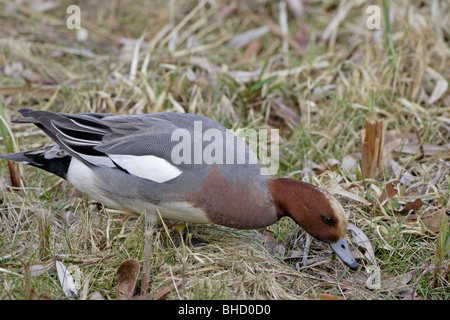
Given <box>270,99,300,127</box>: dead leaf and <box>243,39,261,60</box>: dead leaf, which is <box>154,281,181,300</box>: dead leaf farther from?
<box>243,39,261,60</box>: dead leaf

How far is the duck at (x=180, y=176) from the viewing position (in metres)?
2.87

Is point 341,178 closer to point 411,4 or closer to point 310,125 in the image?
point 310,125

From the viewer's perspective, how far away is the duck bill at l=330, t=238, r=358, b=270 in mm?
2822

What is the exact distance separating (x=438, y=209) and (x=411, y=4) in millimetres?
2697

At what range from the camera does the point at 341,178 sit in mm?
3469

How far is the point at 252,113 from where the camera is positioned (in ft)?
13.8

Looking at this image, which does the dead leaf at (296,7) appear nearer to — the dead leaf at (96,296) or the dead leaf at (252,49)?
the dead leaf at (252,49)

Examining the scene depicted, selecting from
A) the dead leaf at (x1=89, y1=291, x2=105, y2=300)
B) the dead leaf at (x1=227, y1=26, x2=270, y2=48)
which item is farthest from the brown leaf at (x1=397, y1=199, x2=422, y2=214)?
the dead leaf at (x1=227, y1=26, x2=270, y2=48)

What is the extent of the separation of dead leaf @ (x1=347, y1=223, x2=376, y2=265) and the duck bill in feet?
0.54

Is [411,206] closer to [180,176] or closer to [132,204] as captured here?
[180,176]

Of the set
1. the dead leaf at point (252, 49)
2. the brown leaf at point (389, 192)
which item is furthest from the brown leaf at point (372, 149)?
the dead leaf at point (252, 49)

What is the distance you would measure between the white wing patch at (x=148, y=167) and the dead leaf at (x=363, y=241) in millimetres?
1074

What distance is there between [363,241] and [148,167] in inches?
50.9
